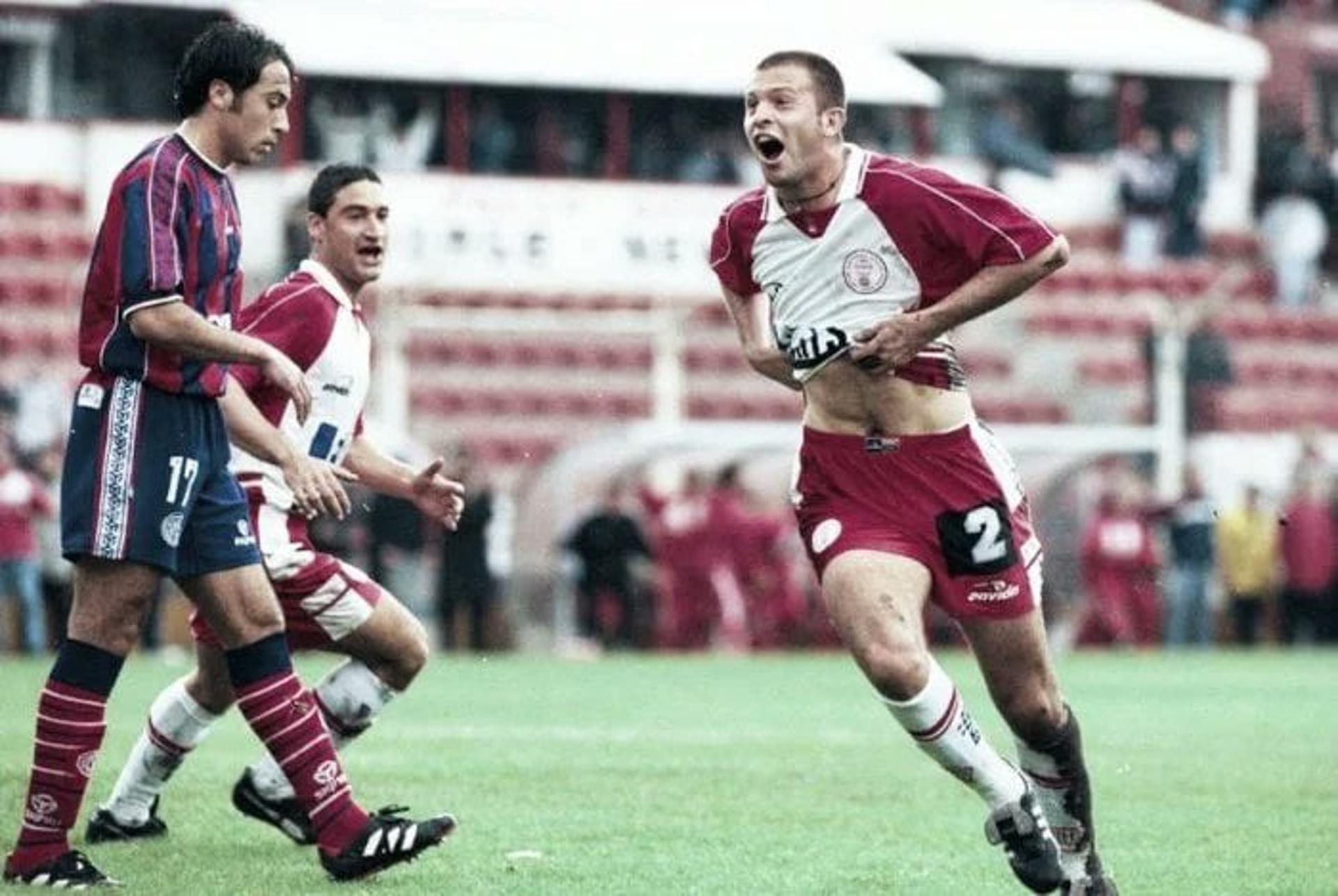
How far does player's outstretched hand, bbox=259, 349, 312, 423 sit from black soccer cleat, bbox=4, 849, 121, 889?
142cm

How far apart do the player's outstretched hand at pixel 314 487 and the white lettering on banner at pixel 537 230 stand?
78.7 ft

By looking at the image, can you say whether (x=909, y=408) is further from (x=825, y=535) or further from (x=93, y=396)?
(x=93, y=396)

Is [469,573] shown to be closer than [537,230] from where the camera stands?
Yes

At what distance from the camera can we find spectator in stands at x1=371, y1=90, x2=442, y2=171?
34.7 meters

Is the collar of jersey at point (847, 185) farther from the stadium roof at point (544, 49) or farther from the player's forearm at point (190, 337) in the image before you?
the stadium roof at point (544, 49)

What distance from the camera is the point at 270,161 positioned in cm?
3347

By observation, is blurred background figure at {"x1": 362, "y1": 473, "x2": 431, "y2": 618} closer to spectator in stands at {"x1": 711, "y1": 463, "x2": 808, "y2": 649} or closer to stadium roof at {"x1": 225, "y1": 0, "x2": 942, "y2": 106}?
spectator in stands at {"x1": 711, "y1": 463, "x2": 808, "y2": 649}

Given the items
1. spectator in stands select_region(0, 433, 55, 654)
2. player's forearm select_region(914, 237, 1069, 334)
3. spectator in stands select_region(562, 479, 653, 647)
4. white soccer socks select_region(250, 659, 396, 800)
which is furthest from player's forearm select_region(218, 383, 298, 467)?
spectator in stands select_region(562, 479, 653, 647)

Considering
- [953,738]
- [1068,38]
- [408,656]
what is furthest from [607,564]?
[953,738]

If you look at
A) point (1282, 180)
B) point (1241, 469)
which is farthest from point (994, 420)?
point (1282, 180)

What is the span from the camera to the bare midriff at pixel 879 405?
8.61 meters

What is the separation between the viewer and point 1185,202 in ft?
122

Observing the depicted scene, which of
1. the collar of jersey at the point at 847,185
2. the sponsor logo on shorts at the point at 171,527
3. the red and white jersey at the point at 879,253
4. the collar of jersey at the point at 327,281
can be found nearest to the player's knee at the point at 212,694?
the collar of jersey at the point at 327,281

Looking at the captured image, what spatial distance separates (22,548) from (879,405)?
1649cm
